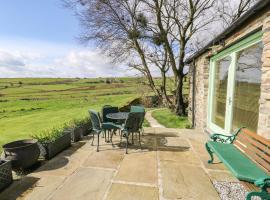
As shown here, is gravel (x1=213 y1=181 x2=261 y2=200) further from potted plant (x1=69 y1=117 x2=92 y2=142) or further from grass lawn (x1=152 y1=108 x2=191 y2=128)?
grass lawn (x1=152 y1=108 x2=191 y2=128)

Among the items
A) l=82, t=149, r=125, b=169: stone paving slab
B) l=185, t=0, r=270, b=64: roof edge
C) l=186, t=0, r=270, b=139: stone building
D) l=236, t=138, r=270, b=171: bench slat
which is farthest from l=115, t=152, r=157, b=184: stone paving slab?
l=185, t=0, r=270, b=64: roof edge

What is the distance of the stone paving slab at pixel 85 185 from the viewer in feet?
11.1

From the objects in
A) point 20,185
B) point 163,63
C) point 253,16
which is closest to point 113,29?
point 163,63

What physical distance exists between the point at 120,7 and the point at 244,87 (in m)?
9.59

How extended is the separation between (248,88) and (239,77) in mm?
583

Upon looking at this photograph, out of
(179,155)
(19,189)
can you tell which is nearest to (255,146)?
(179,155)

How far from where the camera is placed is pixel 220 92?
6.77 meters

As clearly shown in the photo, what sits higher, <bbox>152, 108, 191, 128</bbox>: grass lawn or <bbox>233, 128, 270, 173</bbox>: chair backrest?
<bbox>233, 128, 270, 173</bbox>: chair backrest

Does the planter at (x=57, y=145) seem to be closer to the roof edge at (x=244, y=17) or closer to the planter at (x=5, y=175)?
the planter at (x=5, y=175)

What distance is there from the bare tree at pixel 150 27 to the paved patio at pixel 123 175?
8384 mm

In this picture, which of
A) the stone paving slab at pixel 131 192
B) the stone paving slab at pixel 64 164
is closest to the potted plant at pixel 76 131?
the stone paving slab at pixel 64 164

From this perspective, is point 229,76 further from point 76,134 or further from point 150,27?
point 150,27

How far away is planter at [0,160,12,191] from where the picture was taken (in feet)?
11.9

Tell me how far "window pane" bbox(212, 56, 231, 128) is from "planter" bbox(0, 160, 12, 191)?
5300 mm
